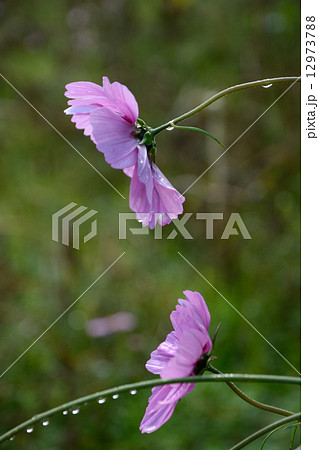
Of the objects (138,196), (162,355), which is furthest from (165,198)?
(162,355)

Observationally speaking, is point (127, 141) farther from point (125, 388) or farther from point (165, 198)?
point (125, 388)

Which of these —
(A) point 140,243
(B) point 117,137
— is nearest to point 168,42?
(A) point 140,243

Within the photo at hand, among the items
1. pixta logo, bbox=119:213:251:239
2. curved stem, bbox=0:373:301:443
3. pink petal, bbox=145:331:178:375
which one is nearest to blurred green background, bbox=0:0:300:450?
pixta logo, bbox=119:213:251:239

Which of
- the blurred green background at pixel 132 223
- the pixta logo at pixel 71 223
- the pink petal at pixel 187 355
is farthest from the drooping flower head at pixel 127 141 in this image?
the pixta logo at pixel 71 223

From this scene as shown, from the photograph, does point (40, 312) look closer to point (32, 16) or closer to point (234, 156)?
point (234, 156)

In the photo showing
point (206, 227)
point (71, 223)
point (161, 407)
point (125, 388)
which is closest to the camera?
point (125, 388)

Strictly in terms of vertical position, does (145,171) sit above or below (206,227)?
above
